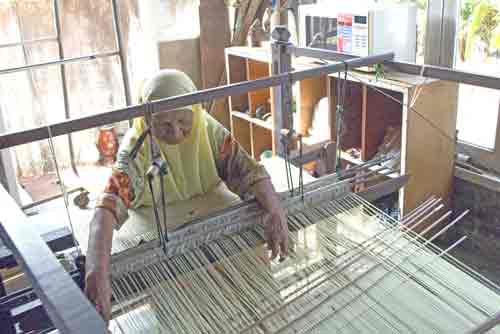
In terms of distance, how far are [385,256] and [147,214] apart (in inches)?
26.8

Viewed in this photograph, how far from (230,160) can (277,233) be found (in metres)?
0.35

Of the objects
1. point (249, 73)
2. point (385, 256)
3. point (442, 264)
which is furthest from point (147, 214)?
point (249, 73)

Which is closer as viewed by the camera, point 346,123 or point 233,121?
point 346,123

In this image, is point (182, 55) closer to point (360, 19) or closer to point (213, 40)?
point (213, 40)

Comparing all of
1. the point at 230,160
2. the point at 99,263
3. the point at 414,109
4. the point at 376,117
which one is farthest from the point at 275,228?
the point at 376,117

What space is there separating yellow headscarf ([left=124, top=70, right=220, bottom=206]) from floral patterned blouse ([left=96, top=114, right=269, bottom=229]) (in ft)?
0.09

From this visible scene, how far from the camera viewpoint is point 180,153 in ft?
5.18

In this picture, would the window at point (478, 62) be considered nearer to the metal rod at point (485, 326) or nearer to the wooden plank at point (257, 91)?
the wooden plank at point (257, 91)

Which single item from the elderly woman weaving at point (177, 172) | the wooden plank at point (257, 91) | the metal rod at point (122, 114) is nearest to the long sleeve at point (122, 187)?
the elderly woman weaving at point (177, 172)

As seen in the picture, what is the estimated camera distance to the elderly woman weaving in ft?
3.95

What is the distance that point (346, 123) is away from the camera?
2930mm

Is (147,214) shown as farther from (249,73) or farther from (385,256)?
(249,73)

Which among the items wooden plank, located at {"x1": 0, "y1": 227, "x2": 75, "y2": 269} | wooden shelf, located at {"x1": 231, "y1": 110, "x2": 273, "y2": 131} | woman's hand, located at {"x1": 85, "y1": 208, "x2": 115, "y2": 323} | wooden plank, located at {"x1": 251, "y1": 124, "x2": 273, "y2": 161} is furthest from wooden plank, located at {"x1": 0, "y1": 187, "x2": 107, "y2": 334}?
wooden plank, located at {"x1": 251, "y1": 124, "x2": 273, "y2": 161}

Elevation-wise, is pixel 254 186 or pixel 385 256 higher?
pixel 254 186
